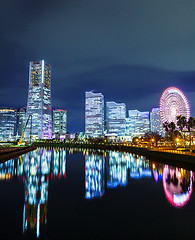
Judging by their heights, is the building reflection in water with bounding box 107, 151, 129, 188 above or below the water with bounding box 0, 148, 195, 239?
below

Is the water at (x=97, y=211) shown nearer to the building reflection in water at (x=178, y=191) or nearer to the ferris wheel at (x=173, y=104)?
the building reflection in water at (x=178, y=191)

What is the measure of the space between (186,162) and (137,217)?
86.3 feet

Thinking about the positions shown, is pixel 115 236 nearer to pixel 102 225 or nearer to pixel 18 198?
pixel 102 225

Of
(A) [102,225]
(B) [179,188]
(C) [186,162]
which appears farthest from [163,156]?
(A) [102,225]

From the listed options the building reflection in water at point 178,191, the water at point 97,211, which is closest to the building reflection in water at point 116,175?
the water at point 97,211

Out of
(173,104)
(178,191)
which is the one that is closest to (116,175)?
(178,191)

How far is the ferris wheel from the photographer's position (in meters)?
78.3

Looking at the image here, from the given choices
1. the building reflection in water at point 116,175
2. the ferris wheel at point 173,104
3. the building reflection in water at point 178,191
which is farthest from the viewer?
the ferris wheel at point 173,104

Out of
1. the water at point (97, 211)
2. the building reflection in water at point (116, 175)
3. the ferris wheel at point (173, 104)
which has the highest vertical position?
the ferris wheel at point (173, 104)

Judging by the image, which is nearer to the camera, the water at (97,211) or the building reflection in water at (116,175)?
the water at (97,211)

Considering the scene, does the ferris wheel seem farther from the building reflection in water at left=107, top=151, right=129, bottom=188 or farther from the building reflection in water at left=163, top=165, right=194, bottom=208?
the building reflection in water at left=163, top=165, right=194, bottom=208

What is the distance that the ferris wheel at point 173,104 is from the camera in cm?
7831

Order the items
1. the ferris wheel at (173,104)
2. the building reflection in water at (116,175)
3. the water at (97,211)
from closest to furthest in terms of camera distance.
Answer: the water at (97,211), the building reflection in water at (116,175), the ferris wheel at (173,104)

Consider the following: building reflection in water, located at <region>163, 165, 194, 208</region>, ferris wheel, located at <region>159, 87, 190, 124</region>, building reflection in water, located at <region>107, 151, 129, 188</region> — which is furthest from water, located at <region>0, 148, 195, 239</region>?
ferris wheel, located at <region>159, 87, 190, 124</region>
